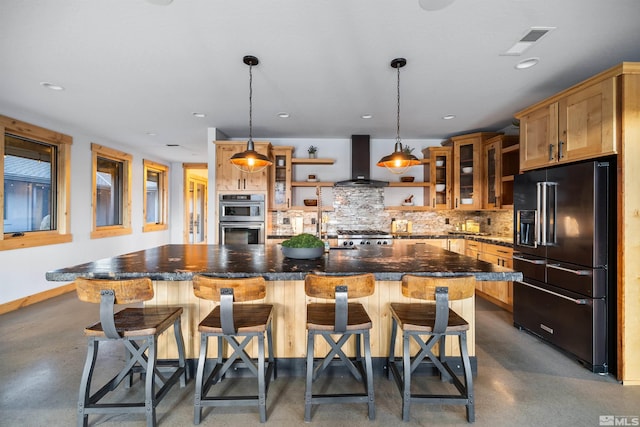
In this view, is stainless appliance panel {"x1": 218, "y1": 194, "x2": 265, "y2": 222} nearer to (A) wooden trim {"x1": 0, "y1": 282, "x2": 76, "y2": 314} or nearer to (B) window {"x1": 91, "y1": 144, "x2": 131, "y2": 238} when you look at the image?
(B) window {"x1": 91, "y1": 144, "x2": 131, "y2": 238}

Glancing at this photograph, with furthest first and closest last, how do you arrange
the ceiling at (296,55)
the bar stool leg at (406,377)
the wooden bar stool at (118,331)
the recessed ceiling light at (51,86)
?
the recessed ceiling light at (51,86) → the ceiling at (296,55) → the bar stool leg at (406,377) → the wooden bar stool at (118,331)

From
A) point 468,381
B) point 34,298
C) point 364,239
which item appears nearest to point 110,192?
point 34,298

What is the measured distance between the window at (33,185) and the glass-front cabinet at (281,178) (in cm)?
319

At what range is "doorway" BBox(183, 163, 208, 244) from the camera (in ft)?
25.0

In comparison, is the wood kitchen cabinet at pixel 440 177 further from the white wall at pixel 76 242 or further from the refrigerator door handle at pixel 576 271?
the white wall at pixel 76 242

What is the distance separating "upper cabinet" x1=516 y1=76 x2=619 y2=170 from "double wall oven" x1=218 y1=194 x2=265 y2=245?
11.8 feet

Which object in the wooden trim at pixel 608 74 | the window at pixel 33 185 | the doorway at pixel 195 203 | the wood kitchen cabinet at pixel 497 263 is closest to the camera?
the wooden trim at pixel 608 74

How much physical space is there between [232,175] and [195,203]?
13.2ft

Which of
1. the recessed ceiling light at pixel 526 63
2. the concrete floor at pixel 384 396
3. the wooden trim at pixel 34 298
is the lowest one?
the concrete floor at pixel 384 396

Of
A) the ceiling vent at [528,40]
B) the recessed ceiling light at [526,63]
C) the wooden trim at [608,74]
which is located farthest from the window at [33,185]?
the wooden trim at [608,74]

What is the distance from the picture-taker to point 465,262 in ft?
7.02

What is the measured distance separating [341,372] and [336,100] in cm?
289

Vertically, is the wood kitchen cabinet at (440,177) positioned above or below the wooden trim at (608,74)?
below

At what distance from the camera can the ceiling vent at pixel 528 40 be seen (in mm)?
2193
